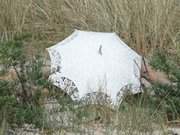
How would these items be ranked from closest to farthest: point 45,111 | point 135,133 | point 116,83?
point 135,133
point 45,111
point 116,83

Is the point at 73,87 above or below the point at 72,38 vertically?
below

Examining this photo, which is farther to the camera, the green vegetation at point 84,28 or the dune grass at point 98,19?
the dune grass at point 98,19

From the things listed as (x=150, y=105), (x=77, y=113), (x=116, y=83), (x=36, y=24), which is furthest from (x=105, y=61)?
(x=36, y=24)

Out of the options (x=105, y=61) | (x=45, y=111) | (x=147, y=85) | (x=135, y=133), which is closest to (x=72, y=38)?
(x=105, y=61)

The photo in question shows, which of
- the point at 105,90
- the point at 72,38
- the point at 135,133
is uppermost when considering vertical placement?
the point at 72,38

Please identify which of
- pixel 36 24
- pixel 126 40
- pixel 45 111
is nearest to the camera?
pixel 45 111

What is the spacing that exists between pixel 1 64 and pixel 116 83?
3.21 ft

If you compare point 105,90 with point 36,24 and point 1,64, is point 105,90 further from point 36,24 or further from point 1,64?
point 36,24

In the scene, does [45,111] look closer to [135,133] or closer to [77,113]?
[77,113]

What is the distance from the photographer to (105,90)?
521cm

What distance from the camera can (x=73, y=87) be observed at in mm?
5266

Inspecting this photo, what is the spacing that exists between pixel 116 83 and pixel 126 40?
1.35m

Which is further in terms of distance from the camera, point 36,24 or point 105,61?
point 36,24

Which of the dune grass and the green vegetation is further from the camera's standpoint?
the dune grass
